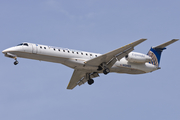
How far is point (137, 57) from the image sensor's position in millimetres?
26078

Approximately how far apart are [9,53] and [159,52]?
13862 millimetres

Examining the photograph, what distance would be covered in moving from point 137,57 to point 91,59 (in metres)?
4.59

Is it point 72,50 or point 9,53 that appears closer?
point 9,53

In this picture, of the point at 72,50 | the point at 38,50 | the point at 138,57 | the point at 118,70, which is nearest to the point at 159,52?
the point at 138,57

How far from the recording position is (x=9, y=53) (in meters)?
22.5

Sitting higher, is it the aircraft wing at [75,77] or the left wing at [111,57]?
the left wing at [111,57]

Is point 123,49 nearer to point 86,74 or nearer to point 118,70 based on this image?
point 118,70

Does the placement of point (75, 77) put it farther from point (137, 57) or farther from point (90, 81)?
point (137, 57)

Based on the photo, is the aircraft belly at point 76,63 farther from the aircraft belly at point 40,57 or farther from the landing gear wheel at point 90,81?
the landing gear wheel at point 90,81

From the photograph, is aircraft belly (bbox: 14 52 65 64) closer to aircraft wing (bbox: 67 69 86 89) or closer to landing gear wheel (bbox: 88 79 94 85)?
aircraft wing (bbox: 67 69 86 89)

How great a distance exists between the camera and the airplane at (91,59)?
22.8 metres

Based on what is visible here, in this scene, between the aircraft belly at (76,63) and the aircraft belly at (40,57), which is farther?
the aircraft belly at (76,63)

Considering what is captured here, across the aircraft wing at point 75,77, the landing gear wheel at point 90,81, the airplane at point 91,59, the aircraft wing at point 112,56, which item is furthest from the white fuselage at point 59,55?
the landing gear wheel at point 90,81

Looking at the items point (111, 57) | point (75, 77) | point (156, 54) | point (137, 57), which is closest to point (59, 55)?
point (111, 57)
